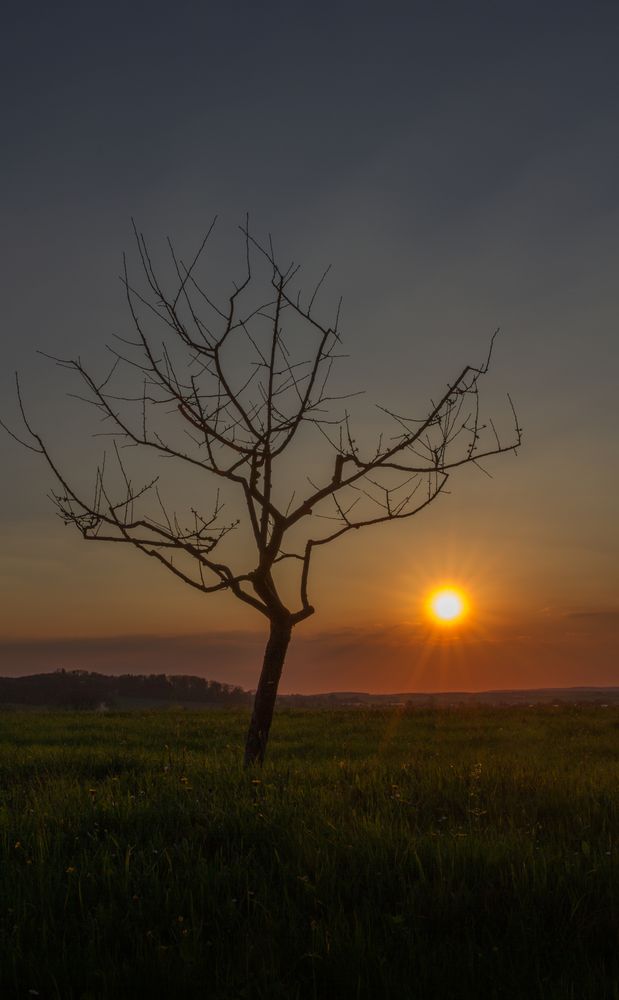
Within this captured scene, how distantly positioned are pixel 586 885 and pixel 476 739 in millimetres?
11880

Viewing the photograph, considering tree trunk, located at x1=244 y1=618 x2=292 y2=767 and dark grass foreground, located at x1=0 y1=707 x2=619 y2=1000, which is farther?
tree trunk, located at x1=244 y1=618 x2=292 y2=767

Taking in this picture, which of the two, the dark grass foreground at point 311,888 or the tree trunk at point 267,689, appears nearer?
the dark grass foreground at point 311,888

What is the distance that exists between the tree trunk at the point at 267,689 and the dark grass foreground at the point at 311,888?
80cm

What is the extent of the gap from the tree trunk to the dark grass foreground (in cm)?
80

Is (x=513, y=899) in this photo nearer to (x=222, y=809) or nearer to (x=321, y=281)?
(x=222, y=809)

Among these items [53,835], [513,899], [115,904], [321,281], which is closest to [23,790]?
[53,835]

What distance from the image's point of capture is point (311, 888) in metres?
4.46

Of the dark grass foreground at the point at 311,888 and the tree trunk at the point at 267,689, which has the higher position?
the tree trunk at the point at 267,689

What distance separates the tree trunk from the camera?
925 cm

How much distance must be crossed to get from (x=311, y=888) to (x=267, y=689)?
4823 mm

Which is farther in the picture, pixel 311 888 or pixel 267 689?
pixel 267 689

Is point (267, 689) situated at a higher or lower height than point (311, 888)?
higher

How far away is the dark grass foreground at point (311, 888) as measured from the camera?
3.62 metres

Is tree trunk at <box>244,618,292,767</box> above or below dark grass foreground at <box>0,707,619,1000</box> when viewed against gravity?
above
